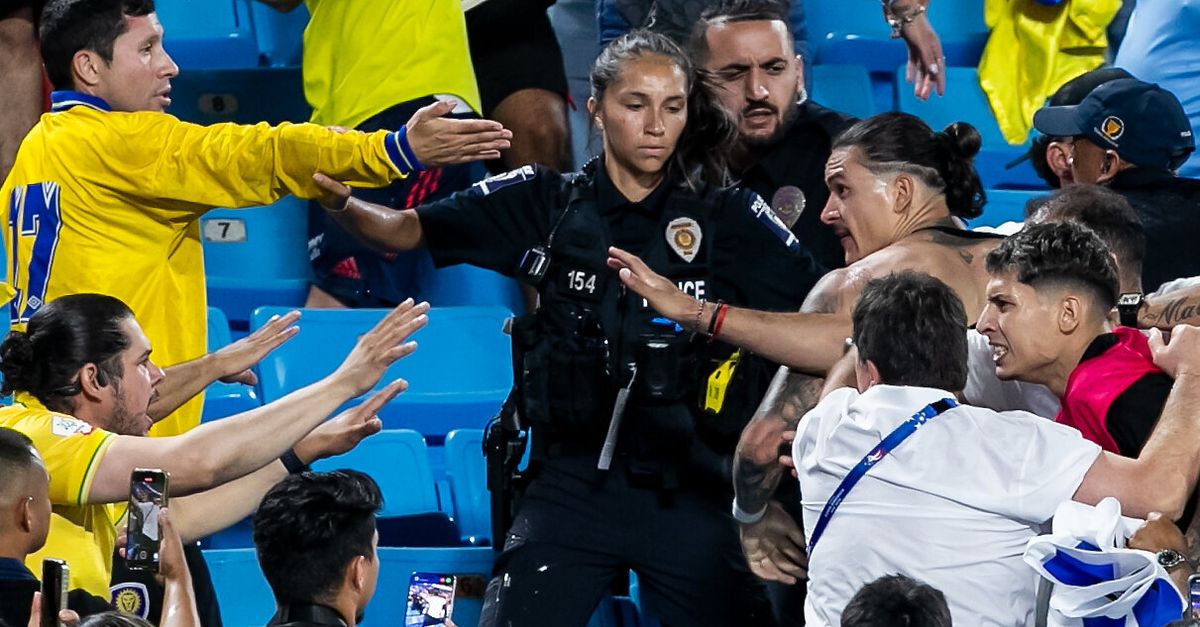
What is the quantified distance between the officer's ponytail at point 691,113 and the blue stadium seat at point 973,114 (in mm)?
2899

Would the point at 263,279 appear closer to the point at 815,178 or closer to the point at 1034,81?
the point at 815,178

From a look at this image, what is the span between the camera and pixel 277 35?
25.0ft

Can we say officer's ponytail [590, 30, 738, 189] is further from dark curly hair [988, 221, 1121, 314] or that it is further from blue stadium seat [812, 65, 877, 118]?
blue stadium seat [812, 65, 877, 118]

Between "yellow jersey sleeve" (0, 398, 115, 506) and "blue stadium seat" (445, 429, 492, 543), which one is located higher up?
"yellow jersey sleeve" (0, 398, 115, 506)

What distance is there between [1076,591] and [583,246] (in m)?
1.78

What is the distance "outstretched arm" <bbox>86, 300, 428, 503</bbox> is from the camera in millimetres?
3684

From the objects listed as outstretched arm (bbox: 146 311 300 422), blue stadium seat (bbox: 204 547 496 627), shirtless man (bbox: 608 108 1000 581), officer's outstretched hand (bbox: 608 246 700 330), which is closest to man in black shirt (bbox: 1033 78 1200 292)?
shirtless man (bbox: 608 108 1000 581)

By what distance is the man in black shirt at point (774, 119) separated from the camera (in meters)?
5.41

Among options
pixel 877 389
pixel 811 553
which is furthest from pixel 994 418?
pixel 811 553

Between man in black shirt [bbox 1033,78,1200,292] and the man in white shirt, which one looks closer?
the man in white shirt

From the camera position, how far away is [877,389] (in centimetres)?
353

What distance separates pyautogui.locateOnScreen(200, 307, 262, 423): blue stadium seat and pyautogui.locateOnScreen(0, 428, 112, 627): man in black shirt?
2.14 meters

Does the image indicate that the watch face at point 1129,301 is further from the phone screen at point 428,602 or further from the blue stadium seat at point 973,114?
the blue stadium seat at point 973,114

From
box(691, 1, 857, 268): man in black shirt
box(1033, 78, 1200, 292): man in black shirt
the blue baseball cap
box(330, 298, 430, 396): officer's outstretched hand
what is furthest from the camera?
box(691, 1, 857, 268): man in black shirt
